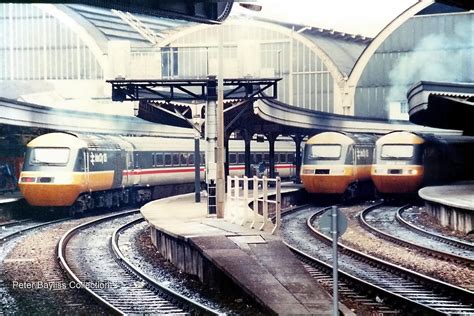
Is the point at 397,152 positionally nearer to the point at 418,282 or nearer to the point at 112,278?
the point at 418,282

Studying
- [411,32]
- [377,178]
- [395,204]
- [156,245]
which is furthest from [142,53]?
[411,32]

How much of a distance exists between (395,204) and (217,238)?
58.4 feet

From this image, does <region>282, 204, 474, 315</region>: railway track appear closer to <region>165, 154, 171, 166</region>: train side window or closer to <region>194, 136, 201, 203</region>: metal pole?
<region>194, 136, 201, 203</region>: metal pole

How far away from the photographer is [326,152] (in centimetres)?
2898

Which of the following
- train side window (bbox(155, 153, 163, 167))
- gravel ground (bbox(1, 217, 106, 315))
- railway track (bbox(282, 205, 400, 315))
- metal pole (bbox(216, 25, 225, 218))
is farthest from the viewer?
train side window (bbox(155, 153, 163, 167))

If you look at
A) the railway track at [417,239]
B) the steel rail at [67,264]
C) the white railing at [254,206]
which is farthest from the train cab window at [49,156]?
the railway track at [417,239]

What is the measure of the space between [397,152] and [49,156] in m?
12.7

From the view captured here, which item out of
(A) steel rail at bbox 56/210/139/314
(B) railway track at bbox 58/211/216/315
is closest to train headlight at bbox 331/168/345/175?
(A) steel rail at bbox 56/210/139/314

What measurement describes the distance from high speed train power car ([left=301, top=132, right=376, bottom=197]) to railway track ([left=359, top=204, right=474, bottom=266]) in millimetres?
2567

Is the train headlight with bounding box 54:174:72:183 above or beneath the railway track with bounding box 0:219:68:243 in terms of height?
above

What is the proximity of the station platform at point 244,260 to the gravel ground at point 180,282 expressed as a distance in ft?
0.59

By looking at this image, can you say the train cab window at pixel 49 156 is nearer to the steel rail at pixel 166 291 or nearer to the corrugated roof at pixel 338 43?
the steel rail at pixel 166 291

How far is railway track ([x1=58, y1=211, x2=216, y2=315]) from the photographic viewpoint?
11438mm

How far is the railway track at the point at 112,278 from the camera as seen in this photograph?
1144 centimetres
